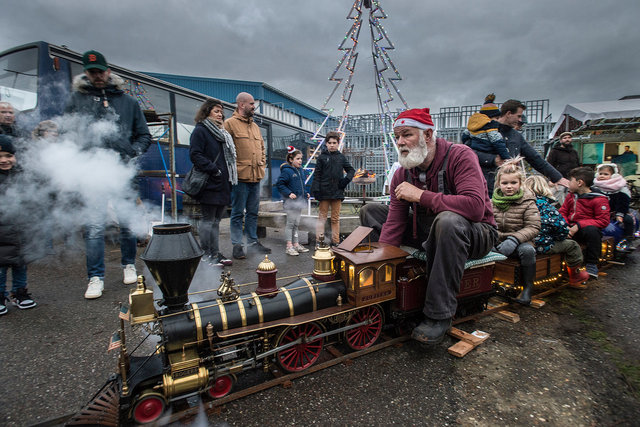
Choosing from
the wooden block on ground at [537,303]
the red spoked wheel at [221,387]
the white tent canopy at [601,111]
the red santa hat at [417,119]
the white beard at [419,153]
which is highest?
the white tent canopy at [601,111]

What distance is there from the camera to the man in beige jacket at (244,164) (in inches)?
188

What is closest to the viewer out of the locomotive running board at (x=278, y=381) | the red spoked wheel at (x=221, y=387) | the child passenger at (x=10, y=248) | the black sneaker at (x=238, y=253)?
the locomotive running board at (x=278, y=381)

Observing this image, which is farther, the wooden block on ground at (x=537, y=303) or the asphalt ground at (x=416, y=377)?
the wooden block on ground at (x=537, y=303)

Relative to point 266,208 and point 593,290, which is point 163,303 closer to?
point 593,290

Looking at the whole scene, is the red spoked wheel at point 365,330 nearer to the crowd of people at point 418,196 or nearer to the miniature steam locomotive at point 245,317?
the miniature steam locomotive at point 245,317

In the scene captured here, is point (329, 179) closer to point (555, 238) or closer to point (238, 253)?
point (238, 253)

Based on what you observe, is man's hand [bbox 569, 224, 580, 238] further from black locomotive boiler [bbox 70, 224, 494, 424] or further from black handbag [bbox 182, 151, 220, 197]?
black handbag [bbox 182, 151, 220, 197]

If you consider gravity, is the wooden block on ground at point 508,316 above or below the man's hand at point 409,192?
below

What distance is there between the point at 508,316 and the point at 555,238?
128 centimetres

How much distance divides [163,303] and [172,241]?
1.31 ft

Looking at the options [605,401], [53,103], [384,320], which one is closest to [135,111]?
[53,103]

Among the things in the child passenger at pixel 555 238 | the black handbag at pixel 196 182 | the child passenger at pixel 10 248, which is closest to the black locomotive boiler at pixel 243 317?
the child passenger at pixel 555 238

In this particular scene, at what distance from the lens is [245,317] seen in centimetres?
195

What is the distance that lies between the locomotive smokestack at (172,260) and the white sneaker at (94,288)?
2.03 m
